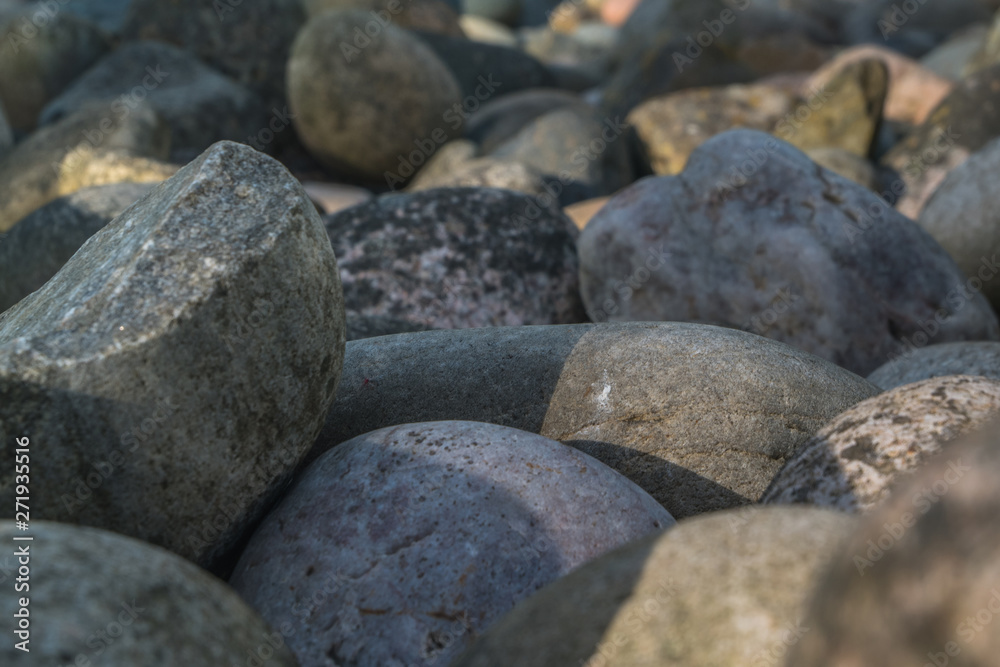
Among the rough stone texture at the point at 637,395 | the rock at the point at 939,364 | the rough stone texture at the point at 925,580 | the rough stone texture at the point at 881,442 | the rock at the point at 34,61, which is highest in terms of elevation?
the rough stone texture at the point at 925,580

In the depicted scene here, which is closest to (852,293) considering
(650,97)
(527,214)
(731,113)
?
(527,214)

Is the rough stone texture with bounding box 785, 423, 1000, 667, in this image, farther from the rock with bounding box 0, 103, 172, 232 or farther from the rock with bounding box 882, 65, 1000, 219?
the rock with bounding box 882, 65, 1000, 219

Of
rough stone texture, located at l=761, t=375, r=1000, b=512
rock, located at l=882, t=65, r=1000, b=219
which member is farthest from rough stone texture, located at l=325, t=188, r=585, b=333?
rock, located at l=882, t=65, r=1000, b=219

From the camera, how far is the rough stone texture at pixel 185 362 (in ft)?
5.56

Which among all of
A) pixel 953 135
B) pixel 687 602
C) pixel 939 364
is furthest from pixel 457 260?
pixel 953 135

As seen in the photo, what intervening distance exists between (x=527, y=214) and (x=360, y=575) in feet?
10.2

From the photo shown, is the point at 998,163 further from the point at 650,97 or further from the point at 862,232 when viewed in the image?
the point at 650,97

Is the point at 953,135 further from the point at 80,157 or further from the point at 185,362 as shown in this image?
the point at 185,362

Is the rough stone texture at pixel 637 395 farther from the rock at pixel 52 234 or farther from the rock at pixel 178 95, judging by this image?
the rock at pixel 178 95

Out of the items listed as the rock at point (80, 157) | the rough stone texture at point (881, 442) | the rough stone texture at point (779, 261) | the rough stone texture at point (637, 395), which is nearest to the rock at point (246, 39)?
the rock at point (80, 157)

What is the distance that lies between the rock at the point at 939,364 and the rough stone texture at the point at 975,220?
1412 millimetres

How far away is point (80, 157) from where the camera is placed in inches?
248

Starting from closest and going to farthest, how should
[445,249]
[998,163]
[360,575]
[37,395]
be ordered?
[37,395]
[360,575]
[445,249]
[998,163]

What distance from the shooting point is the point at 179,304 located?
1.73 meters
